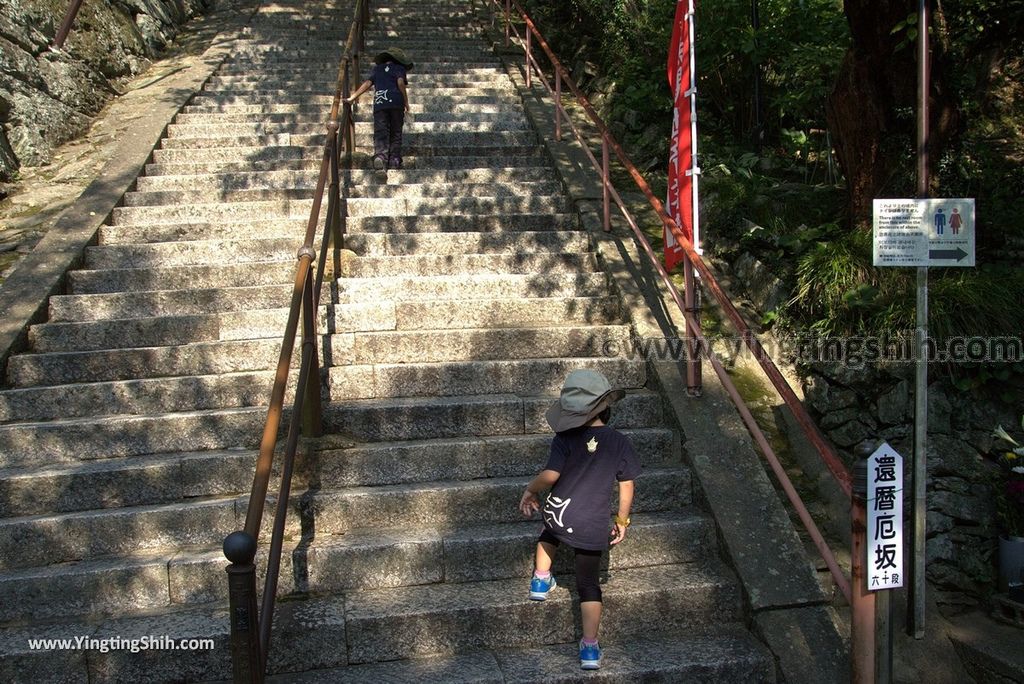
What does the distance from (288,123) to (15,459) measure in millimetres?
4767

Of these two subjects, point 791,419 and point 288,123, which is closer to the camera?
point 791,419

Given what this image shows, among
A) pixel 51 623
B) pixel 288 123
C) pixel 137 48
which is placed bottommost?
pixel 51 623

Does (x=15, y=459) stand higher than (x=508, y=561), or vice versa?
(x=15, y=459)

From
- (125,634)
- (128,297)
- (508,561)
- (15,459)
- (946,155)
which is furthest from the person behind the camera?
(946,155)

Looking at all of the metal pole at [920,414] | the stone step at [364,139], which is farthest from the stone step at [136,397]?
the stone step at [364,139]

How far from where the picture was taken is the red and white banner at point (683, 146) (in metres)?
5.02

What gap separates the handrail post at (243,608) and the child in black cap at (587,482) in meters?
1.25

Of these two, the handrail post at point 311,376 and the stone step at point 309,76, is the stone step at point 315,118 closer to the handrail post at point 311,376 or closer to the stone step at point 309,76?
the stone step at point 309,76

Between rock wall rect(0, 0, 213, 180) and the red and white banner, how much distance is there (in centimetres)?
549

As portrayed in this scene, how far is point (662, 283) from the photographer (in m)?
5.76

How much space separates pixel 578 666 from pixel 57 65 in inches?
316

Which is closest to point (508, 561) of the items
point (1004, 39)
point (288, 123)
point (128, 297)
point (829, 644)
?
point (829, 644)

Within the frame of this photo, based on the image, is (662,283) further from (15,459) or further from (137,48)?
(137,48)

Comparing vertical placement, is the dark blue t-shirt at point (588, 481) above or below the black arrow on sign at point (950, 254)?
below
